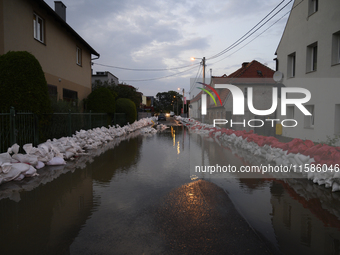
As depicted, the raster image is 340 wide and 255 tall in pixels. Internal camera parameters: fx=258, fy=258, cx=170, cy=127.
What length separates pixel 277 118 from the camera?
16.2 metres

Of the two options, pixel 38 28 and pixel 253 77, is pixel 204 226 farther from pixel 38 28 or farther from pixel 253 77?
pixel 253 77

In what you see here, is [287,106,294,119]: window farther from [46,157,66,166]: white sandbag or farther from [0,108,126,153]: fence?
[46,157,66,166]: white sandbag

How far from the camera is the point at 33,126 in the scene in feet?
28.9

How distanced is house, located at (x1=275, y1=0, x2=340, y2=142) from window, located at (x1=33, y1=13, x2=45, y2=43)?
13329 mm

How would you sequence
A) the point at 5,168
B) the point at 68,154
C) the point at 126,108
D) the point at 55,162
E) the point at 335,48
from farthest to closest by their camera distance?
1. the point at 126,108
2. the point at 335,48
3. the point at 68,154
4. the point at 55,162
5. the point at 5,168

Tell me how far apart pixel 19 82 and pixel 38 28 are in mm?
6372

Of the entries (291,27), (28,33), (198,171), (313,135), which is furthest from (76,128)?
(291,27)

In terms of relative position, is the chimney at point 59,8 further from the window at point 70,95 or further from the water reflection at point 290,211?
the water reflection at point 290,211

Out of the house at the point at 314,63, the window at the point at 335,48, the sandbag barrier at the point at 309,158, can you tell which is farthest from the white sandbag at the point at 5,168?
the window at the point at 335,48

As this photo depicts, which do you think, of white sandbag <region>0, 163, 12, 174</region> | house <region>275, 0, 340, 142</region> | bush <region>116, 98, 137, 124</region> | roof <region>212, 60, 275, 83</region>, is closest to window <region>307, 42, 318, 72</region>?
house <region>275, 0, 340, 142</region>

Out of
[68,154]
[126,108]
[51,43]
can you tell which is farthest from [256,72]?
[68,154]

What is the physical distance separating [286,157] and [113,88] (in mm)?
22395

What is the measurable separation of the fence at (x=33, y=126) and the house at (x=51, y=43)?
251cm

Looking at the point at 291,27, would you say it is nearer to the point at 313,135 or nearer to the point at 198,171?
the point at 313,135
